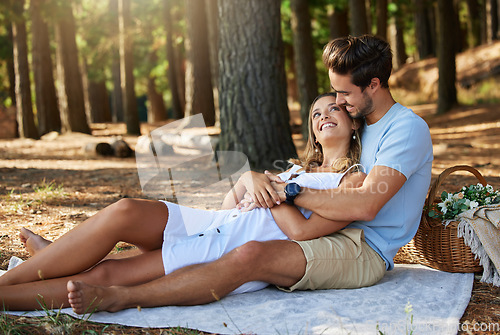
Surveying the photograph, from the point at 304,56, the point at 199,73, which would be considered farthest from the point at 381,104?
the point at 199,73

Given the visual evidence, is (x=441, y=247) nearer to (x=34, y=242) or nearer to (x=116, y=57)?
(x=34, y=242)

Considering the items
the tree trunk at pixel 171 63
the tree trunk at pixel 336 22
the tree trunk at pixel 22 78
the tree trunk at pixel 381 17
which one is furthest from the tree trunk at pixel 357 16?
the tree trunk at pixel 22 78

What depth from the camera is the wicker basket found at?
11.0 ft

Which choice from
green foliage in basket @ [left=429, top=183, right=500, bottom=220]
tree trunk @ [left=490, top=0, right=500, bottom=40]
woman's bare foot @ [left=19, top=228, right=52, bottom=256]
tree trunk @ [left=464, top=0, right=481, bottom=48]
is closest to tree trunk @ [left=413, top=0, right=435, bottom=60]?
tree trunk @ [left=464, top=0, right=481, bottom=48]

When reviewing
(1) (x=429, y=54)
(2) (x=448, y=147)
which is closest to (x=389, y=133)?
(2) (x=448, y=147)

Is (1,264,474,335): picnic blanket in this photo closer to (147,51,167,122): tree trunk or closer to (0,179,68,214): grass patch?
(0,179,68,214): grass patch

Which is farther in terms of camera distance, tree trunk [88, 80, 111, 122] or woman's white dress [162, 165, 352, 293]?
A: tree trunk [88, 80, 111, 122]

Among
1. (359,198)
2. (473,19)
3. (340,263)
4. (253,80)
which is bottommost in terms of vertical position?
(340,263)

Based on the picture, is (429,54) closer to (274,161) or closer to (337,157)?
(274,161)

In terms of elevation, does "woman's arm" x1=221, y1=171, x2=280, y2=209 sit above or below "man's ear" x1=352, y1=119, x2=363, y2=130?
below

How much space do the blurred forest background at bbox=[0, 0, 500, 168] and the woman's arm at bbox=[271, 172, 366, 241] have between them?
3802mm

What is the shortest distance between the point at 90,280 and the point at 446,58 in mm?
12417

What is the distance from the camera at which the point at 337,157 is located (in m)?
3.46

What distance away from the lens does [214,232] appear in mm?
3037
